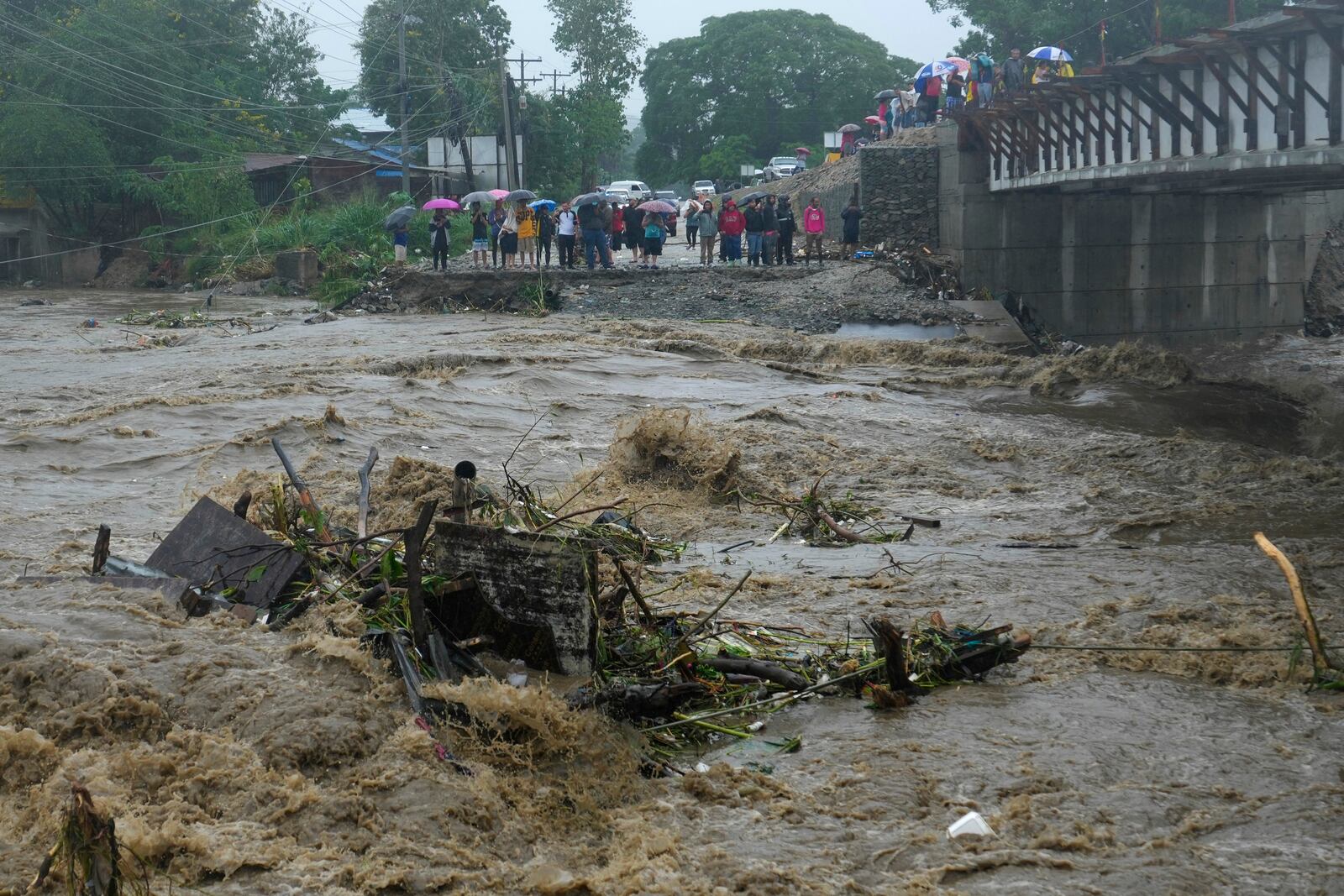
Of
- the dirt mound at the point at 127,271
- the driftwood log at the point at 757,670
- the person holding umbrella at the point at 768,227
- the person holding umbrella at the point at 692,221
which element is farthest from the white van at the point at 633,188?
the driftwood log at the point at 757,670

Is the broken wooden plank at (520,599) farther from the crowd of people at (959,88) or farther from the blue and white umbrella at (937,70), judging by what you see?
the blue and white umbrella at (937,70)

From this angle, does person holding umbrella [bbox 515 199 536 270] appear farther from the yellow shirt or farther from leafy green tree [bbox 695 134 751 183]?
leafy green tree [bbox 695 134 751 183]

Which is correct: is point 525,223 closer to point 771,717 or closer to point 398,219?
point 398,219

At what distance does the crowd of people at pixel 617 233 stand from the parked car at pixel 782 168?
22.5 meters

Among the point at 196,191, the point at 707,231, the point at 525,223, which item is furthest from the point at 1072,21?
the point at 196,191

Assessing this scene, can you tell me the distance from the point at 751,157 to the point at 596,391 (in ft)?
194

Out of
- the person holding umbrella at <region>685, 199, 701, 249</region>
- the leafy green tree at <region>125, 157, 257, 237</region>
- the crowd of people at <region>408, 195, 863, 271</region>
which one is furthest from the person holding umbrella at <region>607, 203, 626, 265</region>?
the leafy green tree at <region>125, 157, 257, 237</region>

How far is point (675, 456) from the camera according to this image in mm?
11867

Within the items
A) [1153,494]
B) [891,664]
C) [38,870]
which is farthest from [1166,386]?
[38,870]

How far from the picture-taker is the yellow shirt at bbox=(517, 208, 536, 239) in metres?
30.0

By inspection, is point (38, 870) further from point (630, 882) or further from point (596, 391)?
point (596, 391)

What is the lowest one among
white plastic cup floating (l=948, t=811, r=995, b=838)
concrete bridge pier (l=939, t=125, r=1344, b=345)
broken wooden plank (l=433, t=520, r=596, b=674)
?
white plastic cup floating (l=948, t=811, r=995, b=838)

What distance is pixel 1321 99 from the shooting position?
1456 centimetres

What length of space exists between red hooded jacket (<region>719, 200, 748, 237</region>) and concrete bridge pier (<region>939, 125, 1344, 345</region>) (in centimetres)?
489
